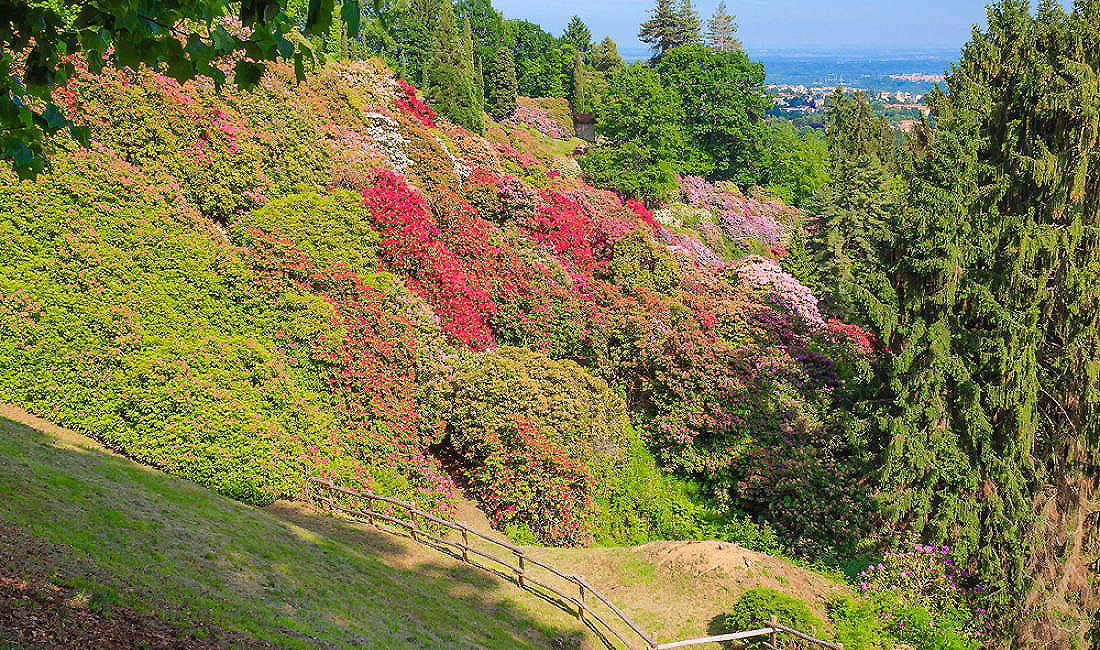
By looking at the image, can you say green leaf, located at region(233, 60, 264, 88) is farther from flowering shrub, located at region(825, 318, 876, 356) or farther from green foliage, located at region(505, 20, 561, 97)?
green foliage, located at region(505, 20, 561, 97)

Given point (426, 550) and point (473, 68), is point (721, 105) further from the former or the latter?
point (426, 550)

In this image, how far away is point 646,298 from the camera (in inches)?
939

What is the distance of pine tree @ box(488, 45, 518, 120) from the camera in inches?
2628

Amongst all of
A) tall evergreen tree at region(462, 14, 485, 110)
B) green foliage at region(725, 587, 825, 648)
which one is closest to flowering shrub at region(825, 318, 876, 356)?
green foliage at region(725, 587, 825, 648)

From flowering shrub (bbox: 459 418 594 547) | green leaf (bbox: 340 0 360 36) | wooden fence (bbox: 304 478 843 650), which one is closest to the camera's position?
green leaf (bbox: 340 0 360 36)

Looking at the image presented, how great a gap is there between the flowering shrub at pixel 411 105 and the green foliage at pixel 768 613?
76.5 feet

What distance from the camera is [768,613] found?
14086 millimetres

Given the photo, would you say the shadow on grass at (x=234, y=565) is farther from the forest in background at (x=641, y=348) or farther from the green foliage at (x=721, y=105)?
the green foliage at (x=721, y=105)

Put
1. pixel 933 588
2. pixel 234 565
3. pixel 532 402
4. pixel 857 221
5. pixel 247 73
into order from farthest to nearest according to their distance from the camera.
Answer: pixel 857 221
pixel 532 402
pixel 933 588
pixel 234 565
pixel 247 73

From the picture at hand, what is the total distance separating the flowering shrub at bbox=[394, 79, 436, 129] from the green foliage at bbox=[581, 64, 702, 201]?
1555 cm

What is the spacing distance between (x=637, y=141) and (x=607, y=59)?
42.8 m

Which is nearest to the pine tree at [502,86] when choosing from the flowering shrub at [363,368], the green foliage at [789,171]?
the green foliage at [789,171]

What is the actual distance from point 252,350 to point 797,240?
3233cm

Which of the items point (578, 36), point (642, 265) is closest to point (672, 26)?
point (578, 36)
